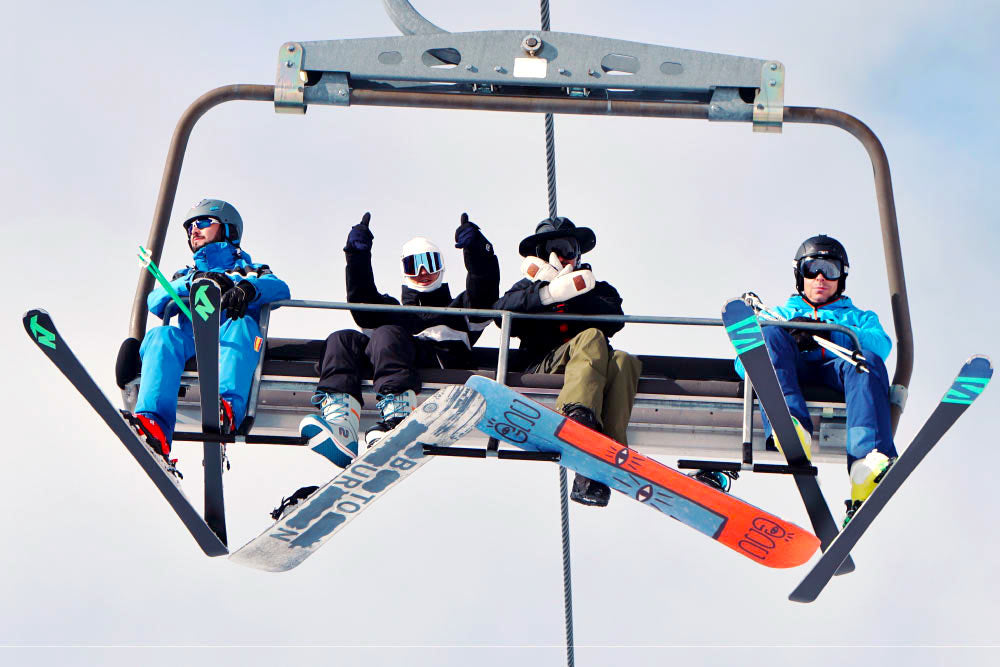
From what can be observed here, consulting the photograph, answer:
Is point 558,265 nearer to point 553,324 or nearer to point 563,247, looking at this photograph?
point 563,247

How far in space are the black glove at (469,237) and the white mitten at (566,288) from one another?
1.23ft

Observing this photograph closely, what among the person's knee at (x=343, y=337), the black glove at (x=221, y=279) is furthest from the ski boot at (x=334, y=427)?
the black glove at (x=221, y=279)

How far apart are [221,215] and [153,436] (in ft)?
5.11

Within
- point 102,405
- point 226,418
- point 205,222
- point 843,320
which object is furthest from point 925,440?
point 205,222

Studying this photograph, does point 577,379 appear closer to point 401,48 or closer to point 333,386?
point 333,386

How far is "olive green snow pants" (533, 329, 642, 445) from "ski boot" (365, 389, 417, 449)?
0.70m

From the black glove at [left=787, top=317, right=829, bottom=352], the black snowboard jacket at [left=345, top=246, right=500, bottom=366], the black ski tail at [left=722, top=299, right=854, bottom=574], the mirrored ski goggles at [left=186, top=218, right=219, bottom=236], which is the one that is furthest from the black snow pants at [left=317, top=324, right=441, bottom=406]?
the black glove at [left=787, top=317, right=829, bottom=352]

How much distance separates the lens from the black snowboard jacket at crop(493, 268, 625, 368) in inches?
339

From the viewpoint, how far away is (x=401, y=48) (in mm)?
7816

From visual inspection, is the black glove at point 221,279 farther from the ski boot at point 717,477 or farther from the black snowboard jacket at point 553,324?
the ski boot at point 717,477

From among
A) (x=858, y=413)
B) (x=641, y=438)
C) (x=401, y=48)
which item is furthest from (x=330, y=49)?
(x=858, y=413)

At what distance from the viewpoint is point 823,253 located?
8.88m

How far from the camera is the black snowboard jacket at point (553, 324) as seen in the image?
28.2 feet

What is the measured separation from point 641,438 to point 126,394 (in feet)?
8.00
